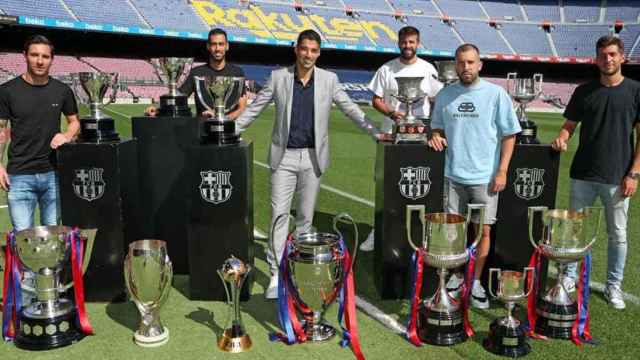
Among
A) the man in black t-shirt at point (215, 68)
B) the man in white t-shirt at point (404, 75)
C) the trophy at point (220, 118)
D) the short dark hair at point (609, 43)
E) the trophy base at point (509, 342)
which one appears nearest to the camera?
the trophy base at point (509, 342)

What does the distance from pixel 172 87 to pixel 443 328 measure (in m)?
2.90

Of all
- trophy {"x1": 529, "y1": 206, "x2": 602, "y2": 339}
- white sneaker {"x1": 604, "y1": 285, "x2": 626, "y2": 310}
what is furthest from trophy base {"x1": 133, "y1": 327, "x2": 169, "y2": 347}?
white sneaker {"x1": 604, "y1": 285, "x2": 626, "y2": 310}

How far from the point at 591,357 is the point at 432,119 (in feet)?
6.16

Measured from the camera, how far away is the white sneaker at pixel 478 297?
13.7 feet

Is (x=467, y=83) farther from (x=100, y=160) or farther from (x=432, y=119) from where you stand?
(x=100, y=160)

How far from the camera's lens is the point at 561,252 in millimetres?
3668

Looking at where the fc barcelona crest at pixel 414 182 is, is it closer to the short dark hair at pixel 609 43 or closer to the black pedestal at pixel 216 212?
the black pedestal at pixel 216 212

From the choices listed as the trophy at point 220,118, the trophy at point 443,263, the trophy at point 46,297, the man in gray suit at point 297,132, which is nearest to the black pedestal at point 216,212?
the trophy at point 220,118

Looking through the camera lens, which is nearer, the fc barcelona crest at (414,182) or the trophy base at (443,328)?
the trophy base at (443,328)

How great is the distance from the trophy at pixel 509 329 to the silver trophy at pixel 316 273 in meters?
0.93

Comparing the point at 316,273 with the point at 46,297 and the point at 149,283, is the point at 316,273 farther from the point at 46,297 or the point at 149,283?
the point at 46,297

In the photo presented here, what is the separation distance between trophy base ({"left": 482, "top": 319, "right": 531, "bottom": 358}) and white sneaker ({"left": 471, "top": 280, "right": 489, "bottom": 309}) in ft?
2.25

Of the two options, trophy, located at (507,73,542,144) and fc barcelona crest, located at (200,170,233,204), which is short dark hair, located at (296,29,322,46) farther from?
trophy, located at (507,73,542,144)

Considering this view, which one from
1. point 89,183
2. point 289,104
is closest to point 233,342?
point 89,183
